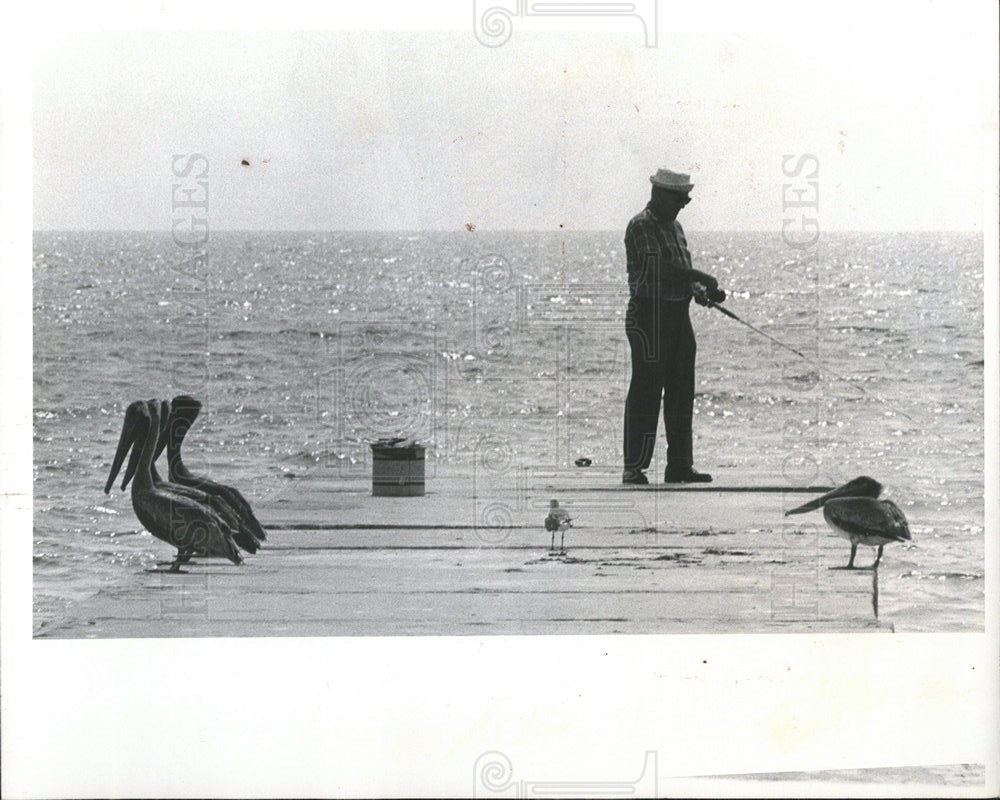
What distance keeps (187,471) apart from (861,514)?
2.74 meters

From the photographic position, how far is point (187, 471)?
589 cm

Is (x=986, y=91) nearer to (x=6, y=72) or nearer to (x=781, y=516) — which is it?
(x=781, y=516)

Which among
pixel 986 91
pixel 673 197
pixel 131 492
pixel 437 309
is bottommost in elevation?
pixel 131 492

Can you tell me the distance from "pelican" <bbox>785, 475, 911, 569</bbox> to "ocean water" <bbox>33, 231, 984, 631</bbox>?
0.06 meters

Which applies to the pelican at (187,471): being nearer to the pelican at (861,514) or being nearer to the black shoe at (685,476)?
the black shoe at (685,476)

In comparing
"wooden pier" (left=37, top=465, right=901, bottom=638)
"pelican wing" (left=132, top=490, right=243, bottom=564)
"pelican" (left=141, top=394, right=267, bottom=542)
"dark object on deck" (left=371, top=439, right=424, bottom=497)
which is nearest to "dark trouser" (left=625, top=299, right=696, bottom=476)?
"wooden pier" (left=37, top=465, right=901, bottom=638)

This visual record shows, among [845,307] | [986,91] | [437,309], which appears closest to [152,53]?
[437,309]

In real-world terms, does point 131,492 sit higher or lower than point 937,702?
higher

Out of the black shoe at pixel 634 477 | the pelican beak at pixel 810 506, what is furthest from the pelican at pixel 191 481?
the pelican beak at pixel 810 506

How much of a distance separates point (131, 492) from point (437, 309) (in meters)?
1.44

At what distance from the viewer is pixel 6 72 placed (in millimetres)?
5828

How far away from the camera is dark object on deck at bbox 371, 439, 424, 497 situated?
5.95 m

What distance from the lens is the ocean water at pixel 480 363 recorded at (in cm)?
586

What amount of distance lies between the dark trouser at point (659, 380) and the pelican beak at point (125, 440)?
1997 millimetres
